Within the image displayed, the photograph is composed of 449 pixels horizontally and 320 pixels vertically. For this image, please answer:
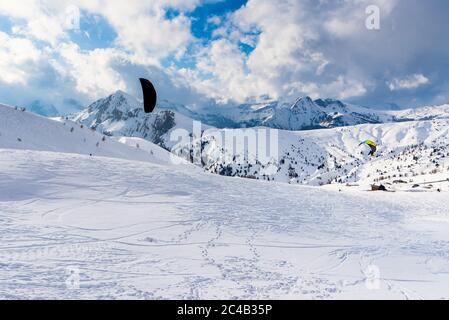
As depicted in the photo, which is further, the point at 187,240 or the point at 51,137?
the point at 51,137

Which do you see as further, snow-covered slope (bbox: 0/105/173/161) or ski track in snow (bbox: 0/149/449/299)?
snow-covered slope (bbox: 0/105/173/161)

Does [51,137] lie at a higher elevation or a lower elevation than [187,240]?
higher

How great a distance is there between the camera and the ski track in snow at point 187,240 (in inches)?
450

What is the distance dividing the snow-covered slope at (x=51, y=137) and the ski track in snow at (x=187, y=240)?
58.3 feet

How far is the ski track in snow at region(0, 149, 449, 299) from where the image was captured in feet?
37.5

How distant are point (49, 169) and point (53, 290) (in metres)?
18.9

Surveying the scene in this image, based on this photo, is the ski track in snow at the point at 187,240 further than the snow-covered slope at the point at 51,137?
No

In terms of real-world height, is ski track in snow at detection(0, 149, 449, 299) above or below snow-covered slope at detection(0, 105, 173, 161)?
below

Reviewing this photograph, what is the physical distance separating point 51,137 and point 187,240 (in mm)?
44629

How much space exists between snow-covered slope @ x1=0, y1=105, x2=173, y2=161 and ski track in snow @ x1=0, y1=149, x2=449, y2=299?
1778 centimetres

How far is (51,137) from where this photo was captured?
52.9 metres
